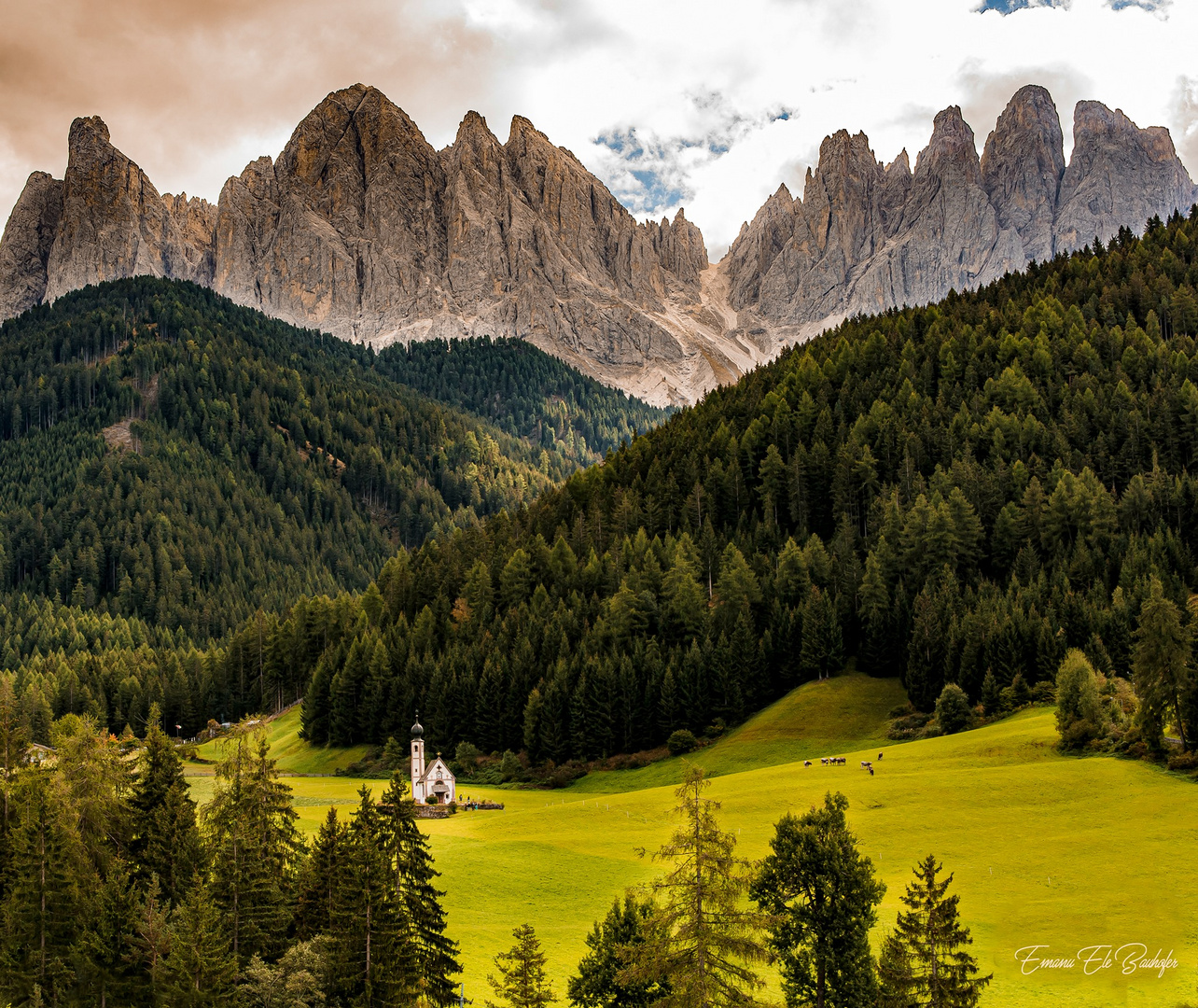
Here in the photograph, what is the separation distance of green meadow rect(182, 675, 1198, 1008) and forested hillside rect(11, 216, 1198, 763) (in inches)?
696

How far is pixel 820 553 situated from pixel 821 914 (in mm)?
86312

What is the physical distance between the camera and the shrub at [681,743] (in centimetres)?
9844

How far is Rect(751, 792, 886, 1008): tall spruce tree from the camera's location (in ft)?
117

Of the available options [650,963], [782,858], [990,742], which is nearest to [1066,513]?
[990,742]

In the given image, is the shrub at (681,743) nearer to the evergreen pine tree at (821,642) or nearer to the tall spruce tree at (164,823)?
the evergreen pine tree at (821,642)

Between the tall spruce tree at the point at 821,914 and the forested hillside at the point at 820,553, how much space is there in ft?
189

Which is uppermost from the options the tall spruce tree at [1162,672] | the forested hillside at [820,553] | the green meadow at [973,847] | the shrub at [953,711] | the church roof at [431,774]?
the forested hillside at [820,553]

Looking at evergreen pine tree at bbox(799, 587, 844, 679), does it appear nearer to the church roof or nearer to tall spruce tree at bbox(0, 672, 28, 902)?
the church roof

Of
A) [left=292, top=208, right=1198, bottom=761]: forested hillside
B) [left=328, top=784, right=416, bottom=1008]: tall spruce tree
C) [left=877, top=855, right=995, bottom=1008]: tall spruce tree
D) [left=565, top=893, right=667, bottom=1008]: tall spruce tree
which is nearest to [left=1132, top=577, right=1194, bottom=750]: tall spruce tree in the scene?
[left=292, top=208, right=1198, bottom=761]: forested hillside

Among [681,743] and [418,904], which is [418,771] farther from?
[418,904]

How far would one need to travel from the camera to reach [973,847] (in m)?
53.4

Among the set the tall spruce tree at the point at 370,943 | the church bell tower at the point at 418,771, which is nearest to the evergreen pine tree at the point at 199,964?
the tall spruce tree at the point at 370,943

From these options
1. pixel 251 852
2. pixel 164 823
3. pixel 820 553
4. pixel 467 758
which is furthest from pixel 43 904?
pixel 820 553

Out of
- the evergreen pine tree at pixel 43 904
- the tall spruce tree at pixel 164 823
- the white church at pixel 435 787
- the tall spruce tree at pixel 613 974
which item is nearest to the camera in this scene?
the tall spruce tree at pixel 613 974
